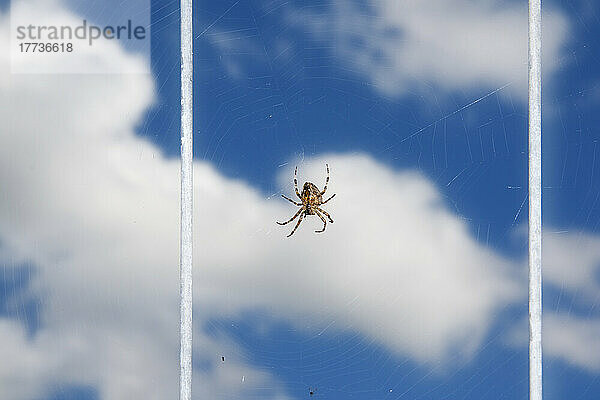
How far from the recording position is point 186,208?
1.81 metres

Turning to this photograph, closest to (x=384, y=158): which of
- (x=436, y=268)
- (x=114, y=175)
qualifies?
(x=436, y=268)

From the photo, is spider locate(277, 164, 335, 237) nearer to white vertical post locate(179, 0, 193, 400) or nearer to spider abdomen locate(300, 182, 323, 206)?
spider abdomen locate(300, 182, 323, 206)

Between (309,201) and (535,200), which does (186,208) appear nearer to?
(309,201)

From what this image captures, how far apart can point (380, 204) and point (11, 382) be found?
1.13m

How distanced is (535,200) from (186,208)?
3.20 feet

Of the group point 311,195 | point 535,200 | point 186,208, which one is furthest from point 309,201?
point 535,200

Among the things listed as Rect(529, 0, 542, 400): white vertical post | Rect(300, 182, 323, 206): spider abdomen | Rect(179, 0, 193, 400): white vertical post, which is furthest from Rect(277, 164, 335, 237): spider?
Rect(529, 0, 542, 400): white vertical post

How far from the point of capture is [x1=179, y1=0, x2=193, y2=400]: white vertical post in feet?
5.92

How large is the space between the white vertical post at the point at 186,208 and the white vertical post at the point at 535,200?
37.5 inches

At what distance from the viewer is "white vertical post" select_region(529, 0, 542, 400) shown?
6.01 feet

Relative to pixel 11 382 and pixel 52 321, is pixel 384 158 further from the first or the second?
pixel 11 382

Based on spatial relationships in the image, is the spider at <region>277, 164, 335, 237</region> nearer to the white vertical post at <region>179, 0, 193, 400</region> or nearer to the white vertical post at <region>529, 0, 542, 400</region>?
the white vertical post at <region>179, 0, 193, 400</region>

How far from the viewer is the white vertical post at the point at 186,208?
181 cm

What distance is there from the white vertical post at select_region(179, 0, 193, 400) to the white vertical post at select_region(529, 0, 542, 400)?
0.95 meters
